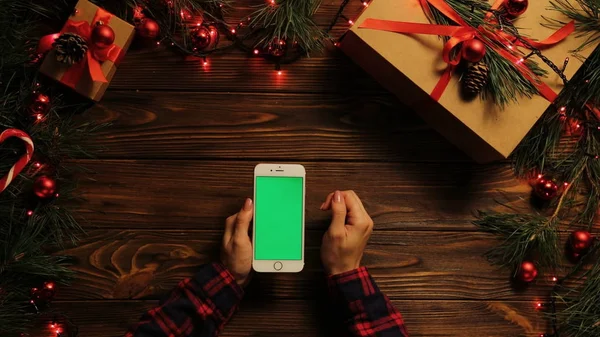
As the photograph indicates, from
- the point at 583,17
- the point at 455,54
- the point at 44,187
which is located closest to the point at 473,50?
the point at 455,54

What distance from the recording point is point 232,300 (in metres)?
0.91

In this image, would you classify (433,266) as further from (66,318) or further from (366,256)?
(66,318)

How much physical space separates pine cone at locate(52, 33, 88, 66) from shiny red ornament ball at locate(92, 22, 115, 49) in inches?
0.8

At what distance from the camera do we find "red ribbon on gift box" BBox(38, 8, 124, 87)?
889 mm

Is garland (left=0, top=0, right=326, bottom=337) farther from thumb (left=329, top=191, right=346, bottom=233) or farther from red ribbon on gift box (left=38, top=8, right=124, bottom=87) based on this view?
thumb (left=329, top=191, right=346, bottom=233)

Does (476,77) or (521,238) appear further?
(521,238)

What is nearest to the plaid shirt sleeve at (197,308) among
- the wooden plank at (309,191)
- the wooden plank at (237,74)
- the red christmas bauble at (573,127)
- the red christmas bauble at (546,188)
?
the wooden plank at (309,191)

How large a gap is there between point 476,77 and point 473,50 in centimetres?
5

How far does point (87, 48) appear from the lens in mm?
881

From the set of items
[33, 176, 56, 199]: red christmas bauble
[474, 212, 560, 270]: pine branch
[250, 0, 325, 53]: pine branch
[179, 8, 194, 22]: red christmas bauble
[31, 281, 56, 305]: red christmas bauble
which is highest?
[250, 0, 325, 53]: pine branch

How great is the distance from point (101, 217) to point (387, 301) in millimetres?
567

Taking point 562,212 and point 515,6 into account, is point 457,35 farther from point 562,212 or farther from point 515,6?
point 562,212

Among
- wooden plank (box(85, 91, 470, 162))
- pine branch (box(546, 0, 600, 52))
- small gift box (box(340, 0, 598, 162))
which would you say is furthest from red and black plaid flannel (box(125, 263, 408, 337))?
pine branch (box(546, 0, 600, 52))

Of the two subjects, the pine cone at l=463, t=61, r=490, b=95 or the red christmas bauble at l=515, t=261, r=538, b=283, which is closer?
the pine cone at l=463, t=61, r=490, b=95
